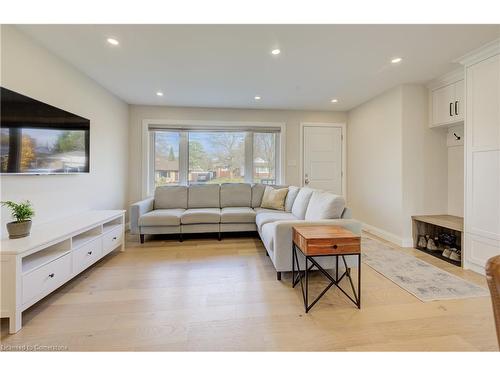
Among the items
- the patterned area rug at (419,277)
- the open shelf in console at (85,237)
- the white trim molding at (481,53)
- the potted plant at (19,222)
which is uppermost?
the white trim molding at (481,53)

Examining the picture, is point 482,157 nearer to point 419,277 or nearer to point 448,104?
point 448,104

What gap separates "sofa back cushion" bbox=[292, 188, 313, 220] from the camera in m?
3.05

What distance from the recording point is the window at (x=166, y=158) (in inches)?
180

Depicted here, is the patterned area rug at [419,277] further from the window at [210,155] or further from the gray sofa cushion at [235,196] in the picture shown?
the window at [210,155]

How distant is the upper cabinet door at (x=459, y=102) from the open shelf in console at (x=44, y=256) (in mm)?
4667

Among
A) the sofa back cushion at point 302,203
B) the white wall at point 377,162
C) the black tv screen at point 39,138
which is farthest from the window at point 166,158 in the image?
the white wall at point 377,162

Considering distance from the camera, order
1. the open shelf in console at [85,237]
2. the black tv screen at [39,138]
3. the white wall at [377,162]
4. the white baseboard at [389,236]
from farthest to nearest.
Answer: the white wall at [377,162]
the white baseboard at [389,236]
the open shelf in console at [85,237]
the black tv screen at [39,138]

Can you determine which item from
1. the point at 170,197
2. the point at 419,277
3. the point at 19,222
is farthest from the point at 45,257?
the point at 419,277

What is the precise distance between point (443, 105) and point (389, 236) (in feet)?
6.69

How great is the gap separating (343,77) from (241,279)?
294 cm

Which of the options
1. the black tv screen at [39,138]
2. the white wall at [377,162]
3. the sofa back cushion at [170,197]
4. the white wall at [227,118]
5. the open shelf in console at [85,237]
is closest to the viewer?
the black tv screen at [39,138]

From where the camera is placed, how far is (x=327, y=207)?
242cm
